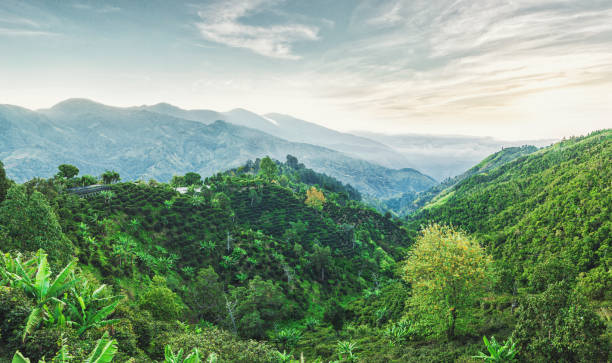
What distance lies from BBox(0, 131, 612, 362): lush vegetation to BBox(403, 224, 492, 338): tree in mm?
197

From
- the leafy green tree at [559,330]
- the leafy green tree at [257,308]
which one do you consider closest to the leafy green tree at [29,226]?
the leafy green tree at [257,308]

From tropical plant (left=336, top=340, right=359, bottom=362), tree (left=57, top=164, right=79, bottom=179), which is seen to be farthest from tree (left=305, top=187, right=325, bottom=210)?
tree (left=57, top=164, right=79, bottom=179)

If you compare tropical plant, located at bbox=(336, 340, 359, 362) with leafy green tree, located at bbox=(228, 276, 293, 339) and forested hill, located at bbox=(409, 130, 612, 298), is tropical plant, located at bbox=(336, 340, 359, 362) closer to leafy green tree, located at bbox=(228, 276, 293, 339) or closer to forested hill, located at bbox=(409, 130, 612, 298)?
leafy green tree, located at bbox=(228, 276, 293, 339)

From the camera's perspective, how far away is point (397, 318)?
1916 inches

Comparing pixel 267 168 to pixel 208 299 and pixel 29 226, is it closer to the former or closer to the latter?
pixel 208 299

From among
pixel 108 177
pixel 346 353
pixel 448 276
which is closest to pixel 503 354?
pixel 448 276

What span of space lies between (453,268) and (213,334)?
2375 cm

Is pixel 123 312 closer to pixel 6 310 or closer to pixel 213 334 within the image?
pixel 213 334

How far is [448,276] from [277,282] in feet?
152

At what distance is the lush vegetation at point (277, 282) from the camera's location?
17.1 m

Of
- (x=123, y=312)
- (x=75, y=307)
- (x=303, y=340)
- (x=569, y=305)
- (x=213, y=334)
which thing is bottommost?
(x=303, y=340)

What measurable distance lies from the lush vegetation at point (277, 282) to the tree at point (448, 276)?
0.65 ft

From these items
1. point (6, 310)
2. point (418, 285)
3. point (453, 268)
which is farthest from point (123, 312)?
point (453, 268)

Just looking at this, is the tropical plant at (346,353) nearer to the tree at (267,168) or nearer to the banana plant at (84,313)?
the banana plant at (84,313)
